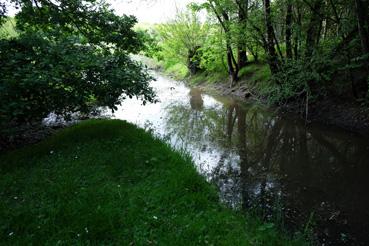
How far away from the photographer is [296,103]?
1351cm

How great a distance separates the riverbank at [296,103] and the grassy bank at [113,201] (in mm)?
7028

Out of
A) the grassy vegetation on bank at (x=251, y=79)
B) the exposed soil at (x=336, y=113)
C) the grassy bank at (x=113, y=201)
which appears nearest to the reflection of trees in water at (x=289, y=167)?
the exposed soil at (x=336, y=113)

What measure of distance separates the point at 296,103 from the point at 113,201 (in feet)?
35.8

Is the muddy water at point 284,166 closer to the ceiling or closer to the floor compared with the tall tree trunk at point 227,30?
closer to the floor

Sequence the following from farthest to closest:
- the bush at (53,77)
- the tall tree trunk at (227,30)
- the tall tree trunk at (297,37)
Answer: the tall tree trunk at (227,30) < the tall tree trunk at (297,37) < the bush at (53,77)

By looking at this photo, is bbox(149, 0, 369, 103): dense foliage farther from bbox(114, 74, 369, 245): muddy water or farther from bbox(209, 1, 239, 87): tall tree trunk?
bbox(114, 74, 369, 245): muddy water

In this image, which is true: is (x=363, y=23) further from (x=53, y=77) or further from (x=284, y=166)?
(x=53, y=77)

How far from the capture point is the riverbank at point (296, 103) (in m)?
10.4

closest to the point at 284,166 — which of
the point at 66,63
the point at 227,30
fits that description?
the point at 66,63

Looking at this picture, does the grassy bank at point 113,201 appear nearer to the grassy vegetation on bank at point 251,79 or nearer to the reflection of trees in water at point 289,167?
the reflection of trees in water at point 289,167

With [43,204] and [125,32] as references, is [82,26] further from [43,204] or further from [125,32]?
[43,204]

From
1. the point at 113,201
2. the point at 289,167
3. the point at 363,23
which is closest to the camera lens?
the point at 113,201

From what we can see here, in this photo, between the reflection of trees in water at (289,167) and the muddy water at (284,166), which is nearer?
the muddy water at (284,166)

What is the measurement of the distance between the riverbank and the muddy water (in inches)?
21.1
